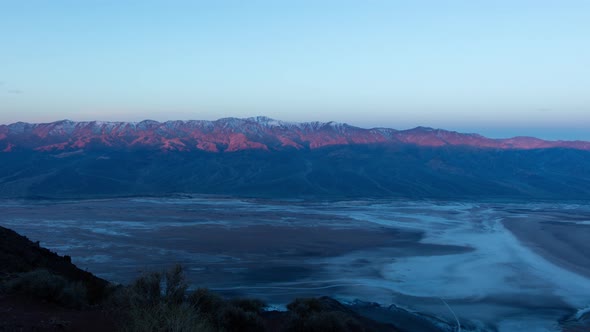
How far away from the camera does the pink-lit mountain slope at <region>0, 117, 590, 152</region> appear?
97438 millimetres

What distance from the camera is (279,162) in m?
87.4

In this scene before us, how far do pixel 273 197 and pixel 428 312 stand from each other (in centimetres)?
4572

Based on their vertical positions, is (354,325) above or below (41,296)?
below

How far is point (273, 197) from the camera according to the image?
60875 mm

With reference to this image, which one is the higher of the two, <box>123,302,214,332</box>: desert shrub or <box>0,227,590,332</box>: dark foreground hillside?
<box>123,302,214,332</box>: desert shrub

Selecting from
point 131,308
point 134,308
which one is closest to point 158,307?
point 134,308

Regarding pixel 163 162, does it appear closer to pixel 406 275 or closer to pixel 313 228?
pixel 313 228

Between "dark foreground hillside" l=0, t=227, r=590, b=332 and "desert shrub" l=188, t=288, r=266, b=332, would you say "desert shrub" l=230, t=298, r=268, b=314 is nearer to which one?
"dark foreground hillside" l=0, t=227, r=590, b=332

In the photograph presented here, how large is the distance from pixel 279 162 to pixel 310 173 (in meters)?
10.2

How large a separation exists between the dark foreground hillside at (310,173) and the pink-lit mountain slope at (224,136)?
5.37 metres

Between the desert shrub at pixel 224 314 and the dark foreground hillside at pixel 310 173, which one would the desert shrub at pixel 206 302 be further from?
the dark foreground hillside at pixel 310 173

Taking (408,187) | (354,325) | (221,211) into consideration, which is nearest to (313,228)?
(221,211)

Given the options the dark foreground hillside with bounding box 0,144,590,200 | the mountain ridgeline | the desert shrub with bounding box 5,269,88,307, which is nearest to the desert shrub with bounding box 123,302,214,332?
the desert shrub with bounding box 5,269,88,307

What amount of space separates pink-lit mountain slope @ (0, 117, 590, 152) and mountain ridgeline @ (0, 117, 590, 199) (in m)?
0.22
